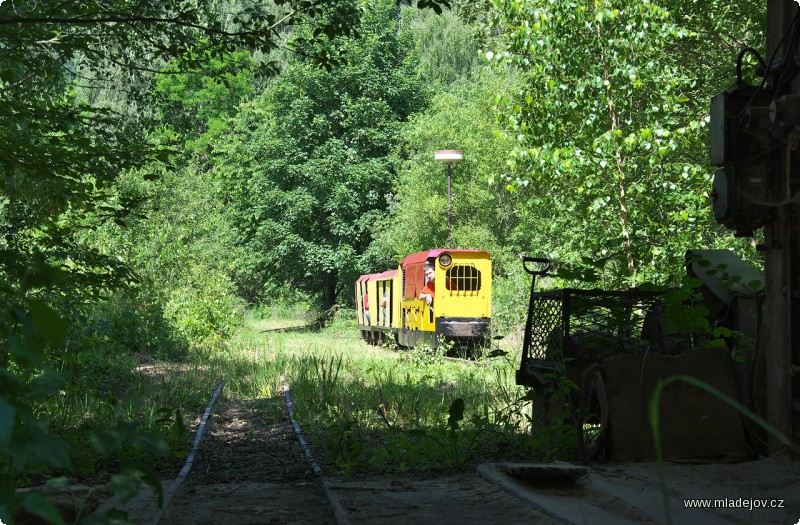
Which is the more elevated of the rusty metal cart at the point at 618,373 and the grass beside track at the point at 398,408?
the rusty metal cart at the point at 618,373

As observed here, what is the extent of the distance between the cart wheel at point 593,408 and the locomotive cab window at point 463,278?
17.0 metres

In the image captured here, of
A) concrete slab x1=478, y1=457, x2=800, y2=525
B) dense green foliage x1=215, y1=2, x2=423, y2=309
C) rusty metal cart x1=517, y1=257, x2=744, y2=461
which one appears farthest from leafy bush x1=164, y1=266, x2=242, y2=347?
concrete slab x1=478, y1=457, x2=800, y2=525

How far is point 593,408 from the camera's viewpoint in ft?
26.5

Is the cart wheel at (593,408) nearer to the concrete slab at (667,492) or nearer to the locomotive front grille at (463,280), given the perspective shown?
the concrete slab at (667,492)

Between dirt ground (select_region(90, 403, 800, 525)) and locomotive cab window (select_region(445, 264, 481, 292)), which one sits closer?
dirt ground (select_region(90, 403, 800, 525))

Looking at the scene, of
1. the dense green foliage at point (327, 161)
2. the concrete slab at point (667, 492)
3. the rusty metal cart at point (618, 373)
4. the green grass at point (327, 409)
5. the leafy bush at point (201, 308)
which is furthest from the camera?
the dense green foliage at point (327, 161)

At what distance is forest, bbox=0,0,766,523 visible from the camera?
9234 millimetres

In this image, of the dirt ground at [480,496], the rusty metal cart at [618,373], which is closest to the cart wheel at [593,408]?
the rusty metal cart at [618,373]

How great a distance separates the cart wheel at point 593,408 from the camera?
7.30 metres

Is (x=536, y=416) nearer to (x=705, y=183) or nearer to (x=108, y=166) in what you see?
(x=108, y=166)

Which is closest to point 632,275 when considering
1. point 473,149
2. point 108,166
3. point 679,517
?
point 108,166

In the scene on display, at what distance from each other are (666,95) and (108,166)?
32.0 ft

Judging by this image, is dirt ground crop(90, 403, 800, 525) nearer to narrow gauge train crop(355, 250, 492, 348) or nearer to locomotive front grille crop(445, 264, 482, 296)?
narrow gauge train crop(355, 250, 492, 348)

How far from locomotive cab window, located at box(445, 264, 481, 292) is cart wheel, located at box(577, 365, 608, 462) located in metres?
17.0
